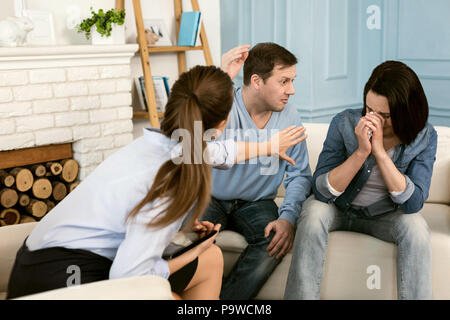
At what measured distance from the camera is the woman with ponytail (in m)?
1.35

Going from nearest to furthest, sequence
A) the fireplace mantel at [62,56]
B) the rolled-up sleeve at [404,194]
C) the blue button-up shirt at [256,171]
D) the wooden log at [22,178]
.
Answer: the rolled-up sleeve at [404,194] < the blue button-up shirt at [256,171] < the fireplace mantel at [62,56] < the wooden log at [22,178]

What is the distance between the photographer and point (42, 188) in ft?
10.6

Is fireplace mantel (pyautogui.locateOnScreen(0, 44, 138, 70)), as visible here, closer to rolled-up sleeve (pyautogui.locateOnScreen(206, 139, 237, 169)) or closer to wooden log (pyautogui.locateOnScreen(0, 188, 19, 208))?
wooden log (pyautogui.locateOnScreen(0, 188, 19, 208))

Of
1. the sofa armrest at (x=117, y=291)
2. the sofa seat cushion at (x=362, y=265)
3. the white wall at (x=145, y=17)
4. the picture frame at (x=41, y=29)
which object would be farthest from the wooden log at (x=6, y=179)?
the sofa armrest at (x=117, y=291)

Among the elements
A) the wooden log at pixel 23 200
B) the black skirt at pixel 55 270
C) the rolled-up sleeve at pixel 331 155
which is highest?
the rolled-up sleeve at pixel 331 155

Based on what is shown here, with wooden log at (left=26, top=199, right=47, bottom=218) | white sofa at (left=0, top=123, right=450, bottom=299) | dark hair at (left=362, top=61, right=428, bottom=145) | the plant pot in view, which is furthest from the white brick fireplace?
dark hair at (left=362, top=61, right=428, bottom=145)

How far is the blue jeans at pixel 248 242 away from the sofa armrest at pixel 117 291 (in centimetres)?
86

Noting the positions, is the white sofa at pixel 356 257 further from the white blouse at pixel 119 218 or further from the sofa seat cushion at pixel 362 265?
the white blouse at pixel 119 218

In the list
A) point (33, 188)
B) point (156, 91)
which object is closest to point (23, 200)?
point (33, 188)

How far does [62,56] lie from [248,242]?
1722mm

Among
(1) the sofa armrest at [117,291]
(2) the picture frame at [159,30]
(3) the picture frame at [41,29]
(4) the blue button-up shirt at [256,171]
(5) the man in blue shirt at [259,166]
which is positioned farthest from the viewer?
(2) the picture frame at [159,30]

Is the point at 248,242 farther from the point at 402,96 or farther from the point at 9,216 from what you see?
the point at 9,216

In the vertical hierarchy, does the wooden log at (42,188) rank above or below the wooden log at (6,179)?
below

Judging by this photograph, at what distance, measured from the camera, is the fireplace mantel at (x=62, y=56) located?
299 centimetres
